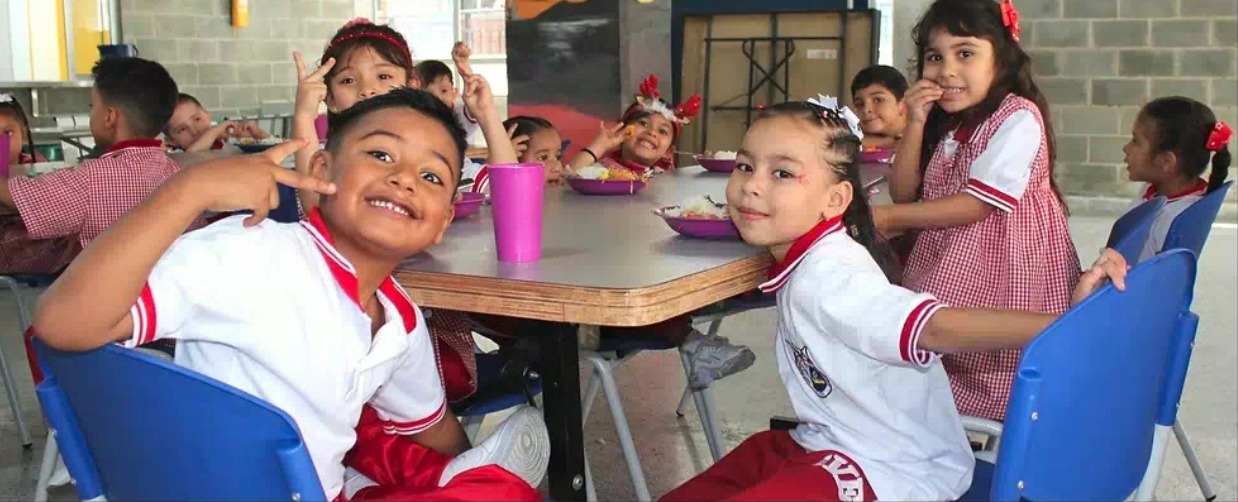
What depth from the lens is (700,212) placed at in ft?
6.10

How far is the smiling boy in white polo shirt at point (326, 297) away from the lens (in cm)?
110

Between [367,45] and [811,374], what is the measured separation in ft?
4.62

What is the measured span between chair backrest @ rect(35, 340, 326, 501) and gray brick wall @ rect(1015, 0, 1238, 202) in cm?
714

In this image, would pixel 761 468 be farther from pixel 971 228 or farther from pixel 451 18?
pixel 451 18

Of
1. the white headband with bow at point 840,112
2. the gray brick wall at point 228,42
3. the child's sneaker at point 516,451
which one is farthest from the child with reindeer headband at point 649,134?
the gray brick wall at point 228,42

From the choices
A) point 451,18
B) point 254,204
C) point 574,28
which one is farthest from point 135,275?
point 451,18

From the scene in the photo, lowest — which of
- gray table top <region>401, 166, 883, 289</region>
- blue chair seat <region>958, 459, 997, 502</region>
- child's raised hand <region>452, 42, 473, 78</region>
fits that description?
blue chair seat <region>958, 459, 997, 502</region>

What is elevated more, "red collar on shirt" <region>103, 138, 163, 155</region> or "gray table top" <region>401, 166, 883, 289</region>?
"red collar on shirt" <region>103, 138, 163, 155</region>

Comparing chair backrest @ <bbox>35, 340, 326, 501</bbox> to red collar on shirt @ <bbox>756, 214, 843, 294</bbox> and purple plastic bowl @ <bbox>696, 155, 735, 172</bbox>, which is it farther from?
purple plastic bowl @ <bbox>696, 155, 735, 172</bbox>

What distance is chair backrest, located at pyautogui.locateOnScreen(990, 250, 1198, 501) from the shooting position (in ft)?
3.49

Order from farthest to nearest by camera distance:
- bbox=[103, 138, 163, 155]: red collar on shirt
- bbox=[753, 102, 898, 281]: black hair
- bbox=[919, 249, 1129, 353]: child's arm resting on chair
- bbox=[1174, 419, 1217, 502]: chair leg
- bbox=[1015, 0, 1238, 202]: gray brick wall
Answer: bbox=[1015, 0, 1238, 202]: gray brick wall, bbox=[103, 138, 163, 155]: red collar on shirt, bbox=[1174, 419, 1217, 502]: chair leg, bbox=[753, 102, 898, 281]: black hair, bbox=[919, 249, 1129, 353]: child's arm resting on chair

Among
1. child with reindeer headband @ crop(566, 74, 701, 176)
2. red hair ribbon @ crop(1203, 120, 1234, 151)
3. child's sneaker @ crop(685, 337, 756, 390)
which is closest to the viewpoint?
child's sneaker @ crop(685, 337, 756, 390)

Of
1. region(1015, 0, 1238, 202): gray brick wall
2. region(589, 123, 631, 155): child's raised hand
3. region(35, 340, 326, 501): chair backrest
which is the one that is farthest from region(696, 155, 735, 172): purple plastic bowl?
Answer: region(1015, 0, 1238, 202): gray brick wall

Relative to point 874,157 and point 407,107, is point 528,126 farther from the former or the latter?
point 407,107
